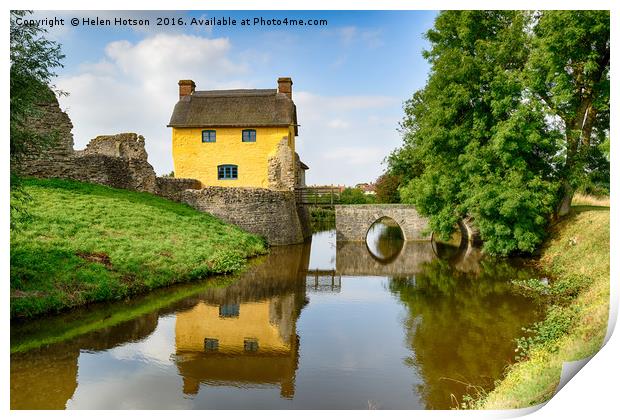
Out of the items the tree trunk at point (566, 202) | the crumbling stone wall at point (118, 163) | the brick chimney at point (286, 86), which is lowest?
the tree trunk at point (566, 202)

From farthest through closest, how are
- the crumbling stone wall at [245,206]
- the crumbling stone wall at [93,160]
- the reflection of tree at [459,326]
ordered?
1. the crumbling stone wall at [245,206]
2. the crumbling stone wall at [93,160]
3. the reflection of tree at [459,326]

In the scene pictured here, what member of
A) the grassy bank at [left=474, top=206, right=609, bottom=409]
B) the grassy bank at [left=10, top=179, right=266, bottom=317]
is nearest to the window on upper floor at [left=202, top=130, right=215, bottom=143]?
the grassy bank at [left=10, top=179, right=266, bottom=317]

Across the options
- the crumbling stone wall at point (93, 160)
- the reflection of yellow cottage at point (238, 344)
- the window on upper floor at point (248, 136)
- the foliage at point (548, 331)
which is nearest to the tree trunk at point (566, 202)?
the foliage at point (548, 331)

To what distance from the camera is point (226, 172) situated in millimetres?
26375

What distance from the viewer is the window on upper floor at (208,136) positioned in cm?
2619

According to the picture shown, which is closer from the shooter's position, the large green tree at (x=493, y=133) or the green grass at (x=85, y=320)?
the green grass at (x=85, y=320)

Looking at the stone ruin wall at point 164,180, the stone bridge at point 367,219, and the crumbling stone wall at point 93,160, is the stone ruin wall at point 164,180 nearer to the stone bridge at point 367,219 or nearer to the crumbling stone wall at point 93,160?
the crumbling stone wall at point 93,160

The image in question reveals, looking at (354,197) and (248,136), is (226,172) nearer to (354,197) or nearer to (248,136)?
(248,136)

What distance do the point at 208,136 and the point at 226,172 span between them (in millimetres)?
2238

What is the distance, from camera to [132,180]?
2194 centimetres

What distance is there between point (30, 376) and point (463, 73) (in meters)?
15.7

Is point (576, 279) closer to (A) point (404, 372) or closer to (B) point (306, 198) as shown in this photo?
(A) point (404, 372)

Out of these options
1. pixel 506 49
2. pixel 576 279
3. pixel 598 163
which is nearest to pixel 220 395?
pixel 576 279

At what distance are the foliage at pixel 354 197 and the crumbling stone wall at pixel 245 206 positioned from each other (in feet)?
45.7
